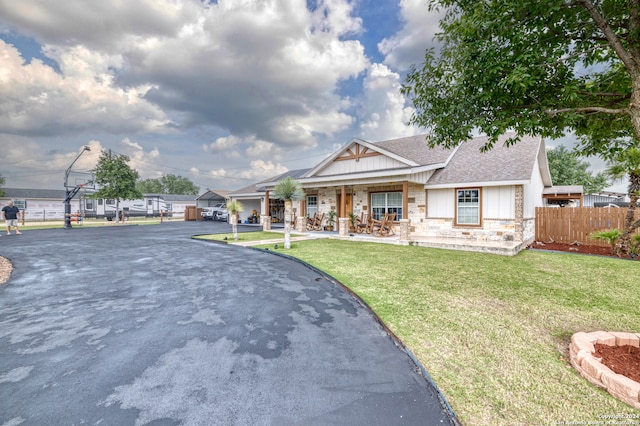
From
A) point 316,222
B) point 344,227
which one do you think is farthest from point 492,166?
point 316,222

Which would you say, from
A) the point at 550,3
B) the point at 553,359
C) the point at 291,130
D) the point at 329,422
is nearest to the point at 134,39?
the point at 291,130

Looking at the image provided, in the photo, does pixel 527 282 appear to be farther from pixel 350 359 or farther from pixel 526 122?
pixel 350 359

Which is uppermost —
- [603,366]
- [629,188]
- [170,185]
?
[170,185]

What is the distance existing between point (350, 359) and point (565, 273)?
6762mm

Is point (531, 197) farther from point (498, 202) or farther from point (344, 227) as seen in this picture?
point (344, 227)

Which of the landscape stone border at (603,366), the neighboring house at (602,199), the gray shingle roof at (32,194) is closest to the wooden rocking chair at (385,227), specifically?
the landscape stone border at (603,366)

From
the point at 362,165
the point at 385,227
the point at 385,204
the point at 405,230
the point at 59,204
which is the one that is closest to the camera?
the point at 405,230

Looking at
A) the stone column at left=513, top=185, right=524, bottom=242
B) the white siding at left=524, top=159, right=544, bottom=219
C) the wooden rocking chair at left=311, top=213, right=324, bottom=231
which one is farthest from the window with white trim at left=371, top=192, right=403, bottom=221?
the white siding at left=524, top=159, right=544, bottom=219

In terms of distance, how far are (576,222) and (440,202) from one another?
17.2ft

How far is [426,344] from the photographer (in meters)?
3.04

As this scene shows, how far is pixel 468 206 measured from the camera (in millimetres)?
11352

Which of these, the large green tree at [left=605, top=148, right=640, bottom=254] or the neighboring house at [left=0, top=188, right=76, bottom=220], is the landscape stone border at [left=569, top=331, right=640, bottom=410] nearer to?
the large green tree at [left=605, top=148, right=640, bottom=254]

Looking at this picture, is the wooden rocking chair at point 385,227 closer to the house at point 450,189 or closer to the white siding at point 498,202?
the house at point 450,189

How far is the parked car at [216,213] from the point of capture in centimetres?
2795
